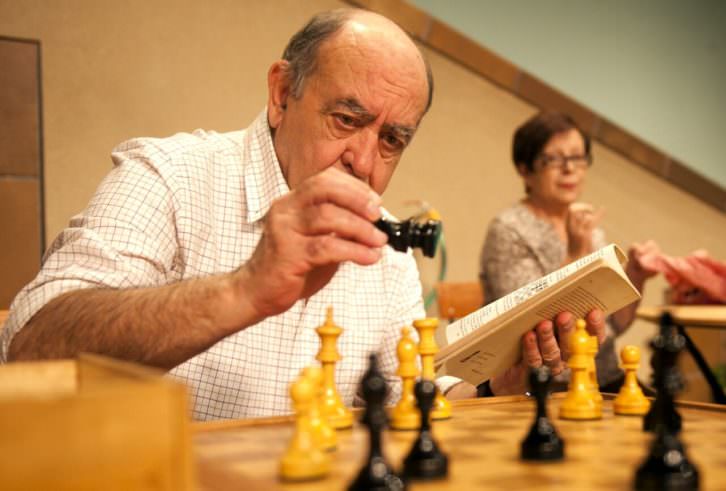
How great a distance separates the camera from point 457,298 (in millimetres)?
3328

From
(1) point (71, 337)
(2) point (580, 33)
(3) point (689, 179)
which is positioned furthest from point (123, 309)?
(3) point (689, 179)

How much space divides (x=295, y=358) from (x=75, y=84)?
2.11 metres

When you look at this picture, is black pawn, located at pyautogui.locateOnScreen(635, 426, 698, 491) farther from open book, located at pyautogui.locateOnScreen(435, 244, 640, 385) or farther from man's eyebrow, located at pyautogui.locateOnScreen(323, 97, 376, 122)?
man's eyebrow, located at pyautogui.locateOnScreen(323, 97, 376, 122)

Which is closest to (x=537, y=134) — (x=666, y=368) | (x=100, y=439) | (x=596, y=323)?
(x=596, y=323)

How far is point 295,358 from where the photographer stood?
1.57 meters

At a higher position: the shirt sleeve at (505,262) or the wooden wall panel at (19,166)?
the wooden wall panel at (19,166)

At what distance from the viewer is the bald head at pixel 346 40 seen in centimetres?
163

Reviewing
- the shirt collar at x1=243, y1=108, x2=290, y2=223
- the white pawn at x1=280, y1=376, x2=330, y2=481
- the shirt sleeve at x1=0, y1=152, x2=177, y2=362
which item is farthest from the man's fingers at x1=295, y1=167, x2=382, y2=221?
the shirt collar at x1=243, y1=108, x2=290, y2=223

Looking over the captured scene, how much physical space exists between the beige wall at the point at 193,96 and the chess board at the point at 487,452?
7.97ft

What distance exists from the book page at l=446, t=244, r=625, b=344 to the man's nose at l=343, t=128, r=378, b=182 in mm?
361

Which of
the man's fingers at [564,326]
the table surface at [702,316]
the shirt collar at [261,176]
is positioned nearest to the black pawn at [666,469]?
the man's fingers at [564,326]

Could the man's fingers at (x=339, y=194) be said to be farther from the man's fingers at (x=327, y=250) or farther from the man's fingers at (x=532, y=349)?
the man's fingers at (x=532, y=349)

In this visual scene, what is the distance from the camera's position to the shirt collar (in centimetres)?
163

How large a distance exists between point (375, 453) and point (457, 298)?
2.63 m
